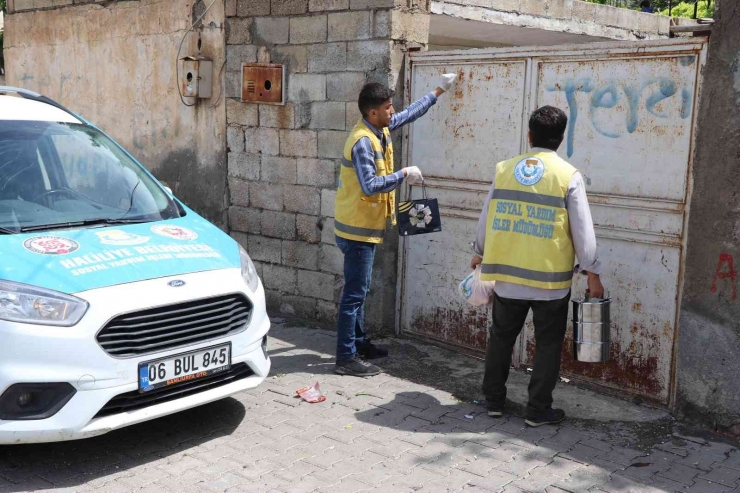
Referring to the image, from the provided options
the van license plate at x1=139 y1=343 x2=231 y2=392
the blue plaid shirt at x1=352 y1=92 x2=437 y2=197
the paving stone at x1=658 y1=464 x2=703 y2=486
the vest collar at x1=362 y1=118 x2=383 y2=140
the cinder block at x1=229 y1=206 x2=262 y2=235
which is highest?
the vest collar at x1=362 y1=118 x2=383 y2=140

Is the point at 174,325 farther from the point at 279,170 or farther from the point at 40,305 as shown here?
the point at 279,170

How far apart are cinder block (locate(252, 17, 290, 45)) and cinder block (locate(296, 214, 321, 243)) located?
5.22 ft

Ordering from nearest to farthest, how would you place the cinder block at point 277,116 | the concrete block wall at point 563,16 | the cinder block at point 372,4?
the cinder block at point 372,4 → the cinder block at point 277,116 → the concrete block wall at point 563,16

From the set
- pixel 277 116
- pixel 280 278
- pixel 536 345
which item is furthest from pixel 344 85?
pixel 536 345

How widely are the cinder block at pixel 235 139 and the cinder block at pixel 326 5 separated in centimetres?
142

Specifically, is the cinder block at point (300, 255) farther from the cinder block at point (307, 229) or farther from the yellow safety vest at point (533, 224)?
the yellow safety vest at point (533, 224)

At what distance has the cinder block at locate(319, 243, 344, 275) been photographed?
271 inches

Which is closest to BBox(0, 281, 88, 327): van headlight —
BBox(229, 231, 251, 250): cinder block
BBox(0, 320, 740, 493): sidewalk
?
BBox(0, 320, 740, 493): sidewalk

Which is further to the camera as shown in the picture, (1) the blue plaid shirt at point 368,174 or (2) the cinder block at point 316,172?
(2) the cinder block at point 316,172

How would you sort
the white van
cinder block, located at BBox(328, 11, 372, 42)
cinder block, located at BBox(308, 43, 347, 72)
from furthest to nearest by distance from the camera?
1. cinder block, located at BBox(308, 43, 347, 72)
2. cinder block, located at BBox(328, 11, 372, 42)
3. the white van

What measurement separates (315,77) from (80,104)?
401 cm

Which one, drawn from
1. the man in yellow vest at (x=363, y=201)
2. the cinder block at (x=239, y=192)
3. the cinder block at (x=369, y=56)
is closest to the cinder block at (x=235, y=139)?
the cinder block at (x=239, y=192)

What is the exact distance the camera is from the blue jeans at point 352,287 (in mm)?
5625

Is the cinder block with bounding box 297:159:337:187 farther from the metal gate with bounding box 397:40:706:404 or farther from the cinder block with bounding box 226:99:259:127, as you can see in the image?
the metal gate with bounding box 397:40:706:404
